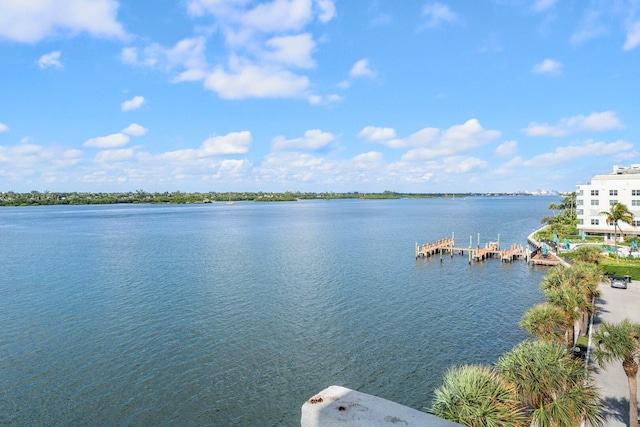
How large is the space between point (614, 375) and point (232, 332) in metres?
23.7

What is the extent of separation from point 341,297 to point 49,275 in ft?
120

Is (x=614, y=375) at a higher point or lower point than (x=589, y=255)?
lower

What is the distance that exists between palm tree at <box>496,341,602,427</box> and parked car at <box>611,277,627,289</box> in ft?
97.8

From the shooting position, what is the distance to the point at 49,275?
48.2 metres

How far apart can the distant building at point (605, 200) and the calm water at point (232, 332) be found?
73.0 ft

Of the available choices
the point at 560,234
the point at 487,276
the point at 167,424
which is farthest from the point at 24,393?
the point at 560,234

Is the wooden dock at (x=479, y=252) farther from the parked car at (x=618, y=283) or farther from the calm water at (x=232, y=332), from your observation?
the parked car at (x=618, y=283)

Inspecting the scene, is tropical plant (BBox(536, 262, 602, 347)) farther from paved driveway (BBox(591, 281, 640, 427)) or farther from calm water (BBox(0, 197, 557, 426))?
calm water (BBox(0, 197, 557, 426))

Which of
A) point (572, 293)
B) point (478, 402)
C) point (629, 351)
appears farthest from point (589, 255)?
point (478, 402)

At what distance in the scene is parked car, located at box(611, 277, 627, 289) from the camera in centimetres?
3766

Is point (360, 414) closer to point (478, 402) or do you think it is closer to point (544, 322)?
point (478, 402)

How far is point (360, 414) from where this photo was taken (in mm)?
4762

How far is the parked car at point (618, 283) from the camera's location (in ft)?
124

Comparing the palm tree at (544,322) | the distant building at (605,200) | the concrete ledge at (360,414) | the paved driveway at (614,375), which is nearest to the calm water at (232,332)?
the palm tree at (544,322)
